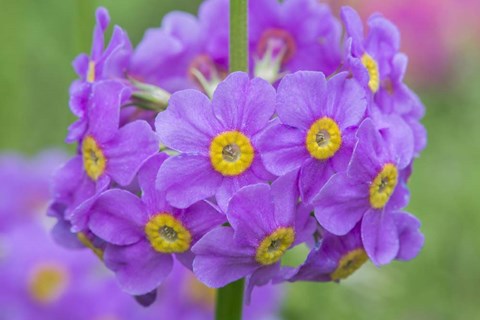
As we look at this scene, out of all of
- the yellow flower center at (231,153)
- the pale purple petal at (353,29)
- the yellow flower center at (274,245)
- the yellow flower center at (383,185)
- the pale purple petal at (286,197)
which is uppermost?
the pale purple petal at (353,29)

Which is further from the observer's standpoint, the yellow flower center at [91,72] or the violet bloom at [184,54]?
the violet bloom at [184,54]

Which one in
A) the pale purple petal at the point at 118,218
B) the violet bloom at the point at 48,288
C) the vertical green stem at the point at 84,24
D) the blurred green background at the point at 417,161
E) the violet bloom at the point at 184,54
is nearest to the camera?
the pale purple petal at the point at 118,218

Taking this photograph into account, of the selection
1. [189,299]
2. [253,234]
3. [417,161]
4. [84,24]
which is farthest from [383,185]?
[417,161]

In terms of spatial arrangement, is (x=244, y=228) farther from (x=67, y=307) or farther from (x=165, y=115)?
(x=67, y=307)

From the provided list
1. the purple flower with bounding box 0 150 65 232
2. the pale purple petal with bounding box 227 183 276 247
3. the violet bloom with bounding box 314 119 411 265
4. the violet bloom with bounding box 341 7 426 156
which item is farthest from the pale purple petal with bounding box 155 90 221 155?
the purple flower with bounding box 0 150 65 232

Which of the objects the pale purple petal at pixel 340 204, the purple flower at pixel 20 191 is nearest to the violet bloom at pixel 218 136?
the pale purple petal at pixel 340 204

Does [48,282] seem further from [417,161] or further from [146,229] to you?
[417,161]

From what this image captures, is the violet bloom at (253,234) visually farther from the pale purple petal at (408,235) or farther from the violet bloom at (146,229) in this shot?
the pale purple petal at (408,235)
